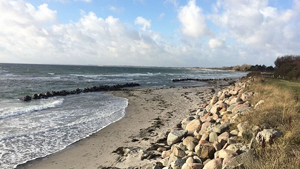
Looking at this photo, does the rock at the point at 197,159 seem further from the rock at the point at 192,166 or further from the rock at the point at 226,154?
the rock at the point at 226,154

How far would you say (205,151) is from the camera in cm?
533

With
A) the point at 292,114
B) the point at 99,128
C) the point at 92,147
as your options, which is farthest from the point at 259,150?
the point at 99,128

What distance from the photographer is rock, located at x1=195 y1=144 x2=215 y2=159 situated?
5.27m

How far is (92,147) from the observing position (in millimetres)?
7789

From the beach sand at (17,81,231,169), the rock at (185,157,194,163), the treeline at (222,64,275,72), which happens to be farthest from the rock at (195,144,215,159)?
the treeline at (222,64,275,72)

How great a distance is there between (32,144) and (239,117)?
827 centimetres

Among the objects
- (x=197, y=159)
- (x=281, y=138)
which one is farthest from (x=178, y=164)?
(x=281, y=138)

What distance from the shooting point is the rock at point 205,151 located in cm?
527

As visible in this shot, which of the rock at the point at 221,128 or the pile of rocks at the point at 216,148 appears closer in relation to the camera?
the pile of rocks at the point at 216,148

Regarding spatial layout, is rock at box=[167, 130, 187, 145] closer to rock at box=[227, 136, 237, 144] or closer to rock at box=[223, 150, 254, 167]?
rock at box=[227, 136, 237, 144]

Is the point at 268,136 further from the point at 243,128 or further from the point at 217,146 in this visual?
the point at 217,146

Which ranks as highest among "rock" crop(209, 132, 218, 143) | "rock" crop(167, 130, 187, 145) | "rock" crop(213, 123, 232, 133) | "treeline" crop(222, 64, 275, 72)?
"treeline" crop(222, 64, 275, 72)

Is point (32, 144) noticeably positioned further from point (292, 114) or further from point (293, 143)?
point (292, 114)

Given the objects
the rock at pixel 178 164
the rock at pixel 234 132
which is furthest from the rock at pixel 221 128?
the rock at pixel 178 164
